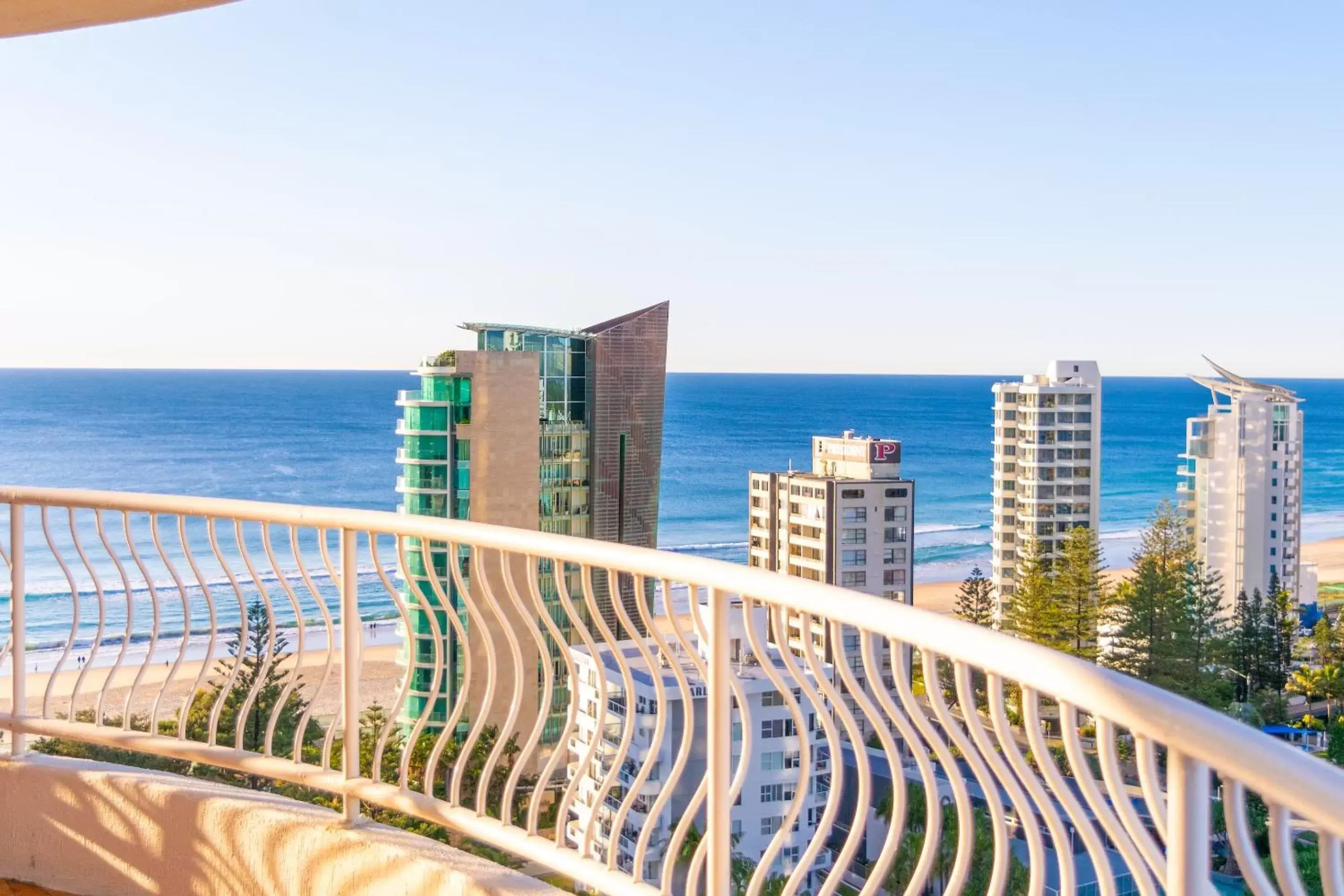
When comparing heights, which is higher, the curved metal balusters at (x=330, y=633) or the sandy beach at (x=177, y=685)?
the curved metal balusters at (x=330, y=633)

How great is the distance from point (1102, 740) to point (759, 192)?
63.9 meters

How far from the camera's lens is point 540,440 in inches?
813

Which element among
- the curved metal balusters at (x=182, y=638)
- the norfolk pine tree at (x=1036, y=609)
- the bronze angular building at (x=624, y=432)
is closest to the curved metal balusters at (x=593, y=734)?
the curved metal balusters at (x=182, y=638)

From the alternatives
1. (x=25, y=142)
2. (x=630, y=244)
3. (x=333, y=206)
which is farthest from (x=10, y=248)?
(x=630, y=244)

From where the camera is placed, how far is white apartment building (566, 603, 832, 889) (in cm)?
218

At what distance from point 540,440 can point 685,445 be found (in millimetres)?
43244

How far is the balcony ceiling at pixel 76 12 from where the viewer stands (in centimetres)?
324

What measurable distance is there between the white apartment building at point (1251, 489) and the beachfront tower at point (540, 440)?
14.1 metres

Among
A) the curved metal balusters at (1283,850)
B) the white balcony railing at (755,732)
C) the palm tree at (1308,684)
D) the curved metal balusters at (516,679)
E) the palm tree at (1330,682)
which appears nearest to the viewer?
the curved metal balusters at (1283,850)

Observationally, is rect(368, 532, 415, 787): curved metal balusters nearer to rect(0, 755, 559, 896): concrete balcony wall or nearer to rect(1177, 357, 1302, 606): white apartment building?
rect(0, 755, 559, 896): concrete balcony wall

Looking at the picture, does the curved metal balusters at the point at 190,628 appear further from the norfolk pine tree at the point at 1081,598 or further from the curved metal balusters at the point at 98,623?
the norfolk pine tree at the point at 1081,598

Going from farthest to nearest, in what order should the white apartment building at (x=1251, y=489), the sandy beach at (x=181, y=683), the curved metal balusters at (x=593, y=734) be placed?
1. the white apartment building at (x=1251, y=489)
2. the sandy beach at (x=181, y=683)
3. the curved metal balusters at (x=593, y=734)

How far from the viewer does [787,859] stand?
1084 cm

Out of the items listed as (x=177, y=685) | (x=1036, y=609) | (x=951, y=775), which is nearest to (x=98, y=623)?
(x=951, y=775)
